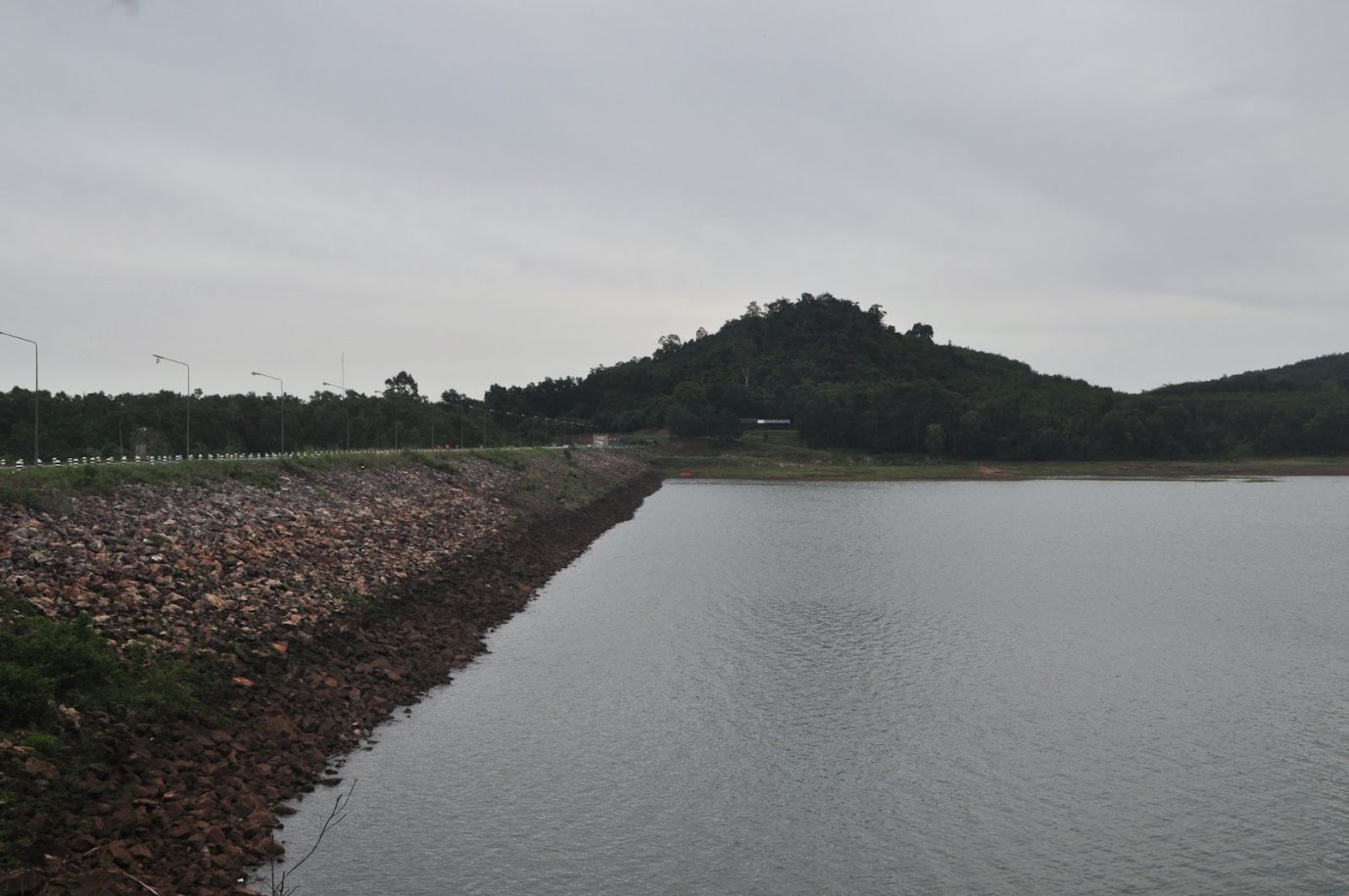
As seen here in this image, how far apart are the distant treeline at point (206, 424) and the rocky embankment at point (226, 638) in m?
22.1

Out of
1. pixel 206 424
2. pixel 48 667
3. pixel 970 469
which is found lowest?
pixel 48 667

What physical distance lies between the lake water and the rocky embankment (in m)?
0.98

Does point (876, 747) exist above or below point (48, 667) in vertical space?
below

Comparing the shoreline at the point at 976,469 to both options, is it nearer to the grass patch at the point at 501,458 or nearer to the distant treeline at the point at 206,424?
the distant treeline at the point at 206,424

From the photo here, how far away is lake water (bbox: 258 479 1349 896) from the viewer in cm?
1262

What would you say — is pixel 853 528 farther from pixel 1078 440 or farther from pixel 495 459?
pixel 1078 440

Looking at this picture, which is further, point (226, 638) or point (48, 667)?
point (226, 638)

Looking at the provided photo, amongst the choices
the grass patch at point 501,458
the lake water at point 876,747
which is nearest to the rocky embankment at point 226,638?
the lake water at point 876,747

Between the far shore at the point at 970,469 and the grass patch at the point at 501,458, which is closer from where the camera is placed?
the grass patch at the point at 501,458

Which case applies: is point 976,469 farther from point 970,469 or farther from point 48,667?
point 48,667

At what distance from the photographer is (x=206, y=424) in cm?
7331

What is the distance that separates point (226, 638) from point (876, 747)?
1166 cm

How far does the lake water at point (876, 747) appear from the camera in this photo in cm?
1262

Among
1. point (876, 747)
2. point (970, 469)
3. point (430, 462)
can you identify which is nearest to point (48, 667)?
point (876, 747)
